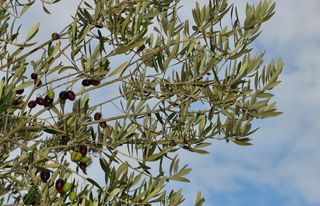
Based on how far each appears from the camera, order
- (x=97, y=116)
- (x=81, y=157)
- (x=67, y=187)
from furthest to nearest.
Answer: (x=97, y=116) → (x=81, y=157) → (x=67, y=187)

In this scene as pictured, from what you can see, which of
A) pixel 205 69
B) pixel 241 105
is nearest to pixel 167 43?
pixel 205 69

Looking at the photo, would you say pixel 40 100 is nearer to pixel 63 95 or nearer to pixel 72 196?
pixel 63 95

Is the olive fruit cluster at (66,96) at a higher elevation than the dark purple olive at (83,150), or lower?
higher

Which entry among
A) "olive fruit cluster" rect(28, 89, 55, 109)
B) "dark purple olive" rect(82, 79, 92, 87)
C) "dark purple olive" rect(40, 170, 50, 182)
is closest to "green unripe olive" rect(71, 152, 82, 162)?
"dark purple olive" rect(40, 170, 50, 182)

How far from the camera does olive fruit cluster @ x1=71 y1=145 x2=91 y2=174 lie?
20.0 ft

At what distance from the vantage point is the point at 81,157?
241 inches

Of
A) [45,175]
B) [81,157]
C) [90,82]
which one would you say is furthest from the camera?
[90,82]

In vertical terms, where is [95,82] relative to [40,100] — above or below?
above

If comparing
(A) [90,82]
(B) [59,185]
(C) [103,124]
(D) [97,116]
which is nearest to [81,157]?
(B) [59,185]

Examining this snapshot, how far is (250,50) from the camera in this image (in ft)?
21.4

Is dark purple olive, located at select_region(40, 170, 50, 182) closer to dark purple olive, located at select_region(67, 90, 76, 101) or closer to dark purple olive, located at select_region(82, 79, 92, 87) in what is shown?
dark purple olive, located at select_region(67, 90, 76, 101)

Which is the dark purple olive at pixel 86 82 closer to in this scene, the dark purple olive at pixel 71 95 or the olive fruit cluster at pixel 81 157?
the dark purple olive at pixel 71 95

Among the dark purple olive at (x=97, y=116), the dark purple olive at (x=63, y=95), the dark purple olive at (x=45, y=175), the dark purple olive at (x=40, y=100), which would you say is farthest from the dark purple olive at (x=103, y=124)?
the dark purple olive at (x=45, y=175)

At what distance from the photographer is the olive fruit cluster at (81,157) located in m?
6.10
